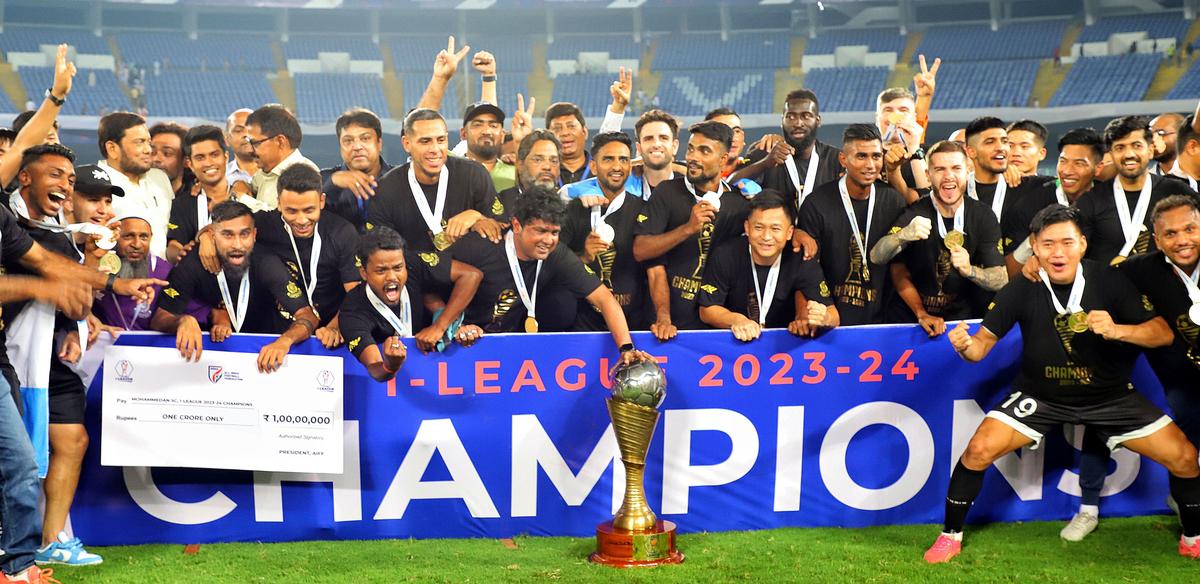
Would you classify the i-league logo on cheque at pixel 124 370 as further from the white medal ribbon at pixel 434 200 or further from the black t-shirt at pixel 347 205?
the white medal ribbon at pixel 434 200

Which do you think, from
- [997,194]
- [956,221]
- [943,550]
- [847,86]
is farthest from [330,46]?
[943,550]

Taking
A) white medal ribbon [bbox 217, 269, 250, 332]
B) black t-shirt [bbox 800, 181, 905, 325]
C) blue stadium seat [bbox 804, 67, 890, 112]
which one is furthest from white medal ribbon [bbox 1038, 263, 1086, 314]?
blue stadium seat [bbox 804, 67, 890, 112]

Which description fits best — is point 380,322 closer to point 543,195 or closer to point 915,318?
point 543,195

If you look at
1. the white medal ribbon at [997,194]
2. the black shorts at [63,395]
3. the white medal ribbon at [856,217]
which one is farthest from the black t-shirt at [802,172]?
the black shorts at [63,395]

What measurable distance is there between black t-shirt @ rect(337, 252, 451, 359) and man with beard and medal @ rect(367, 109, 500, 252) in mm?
185

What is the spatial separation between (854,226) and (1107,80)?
25.2 meters

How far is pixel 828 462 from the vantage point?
18.4 feet

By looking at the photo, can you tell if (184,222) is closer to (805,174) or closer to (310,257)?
(310,257)

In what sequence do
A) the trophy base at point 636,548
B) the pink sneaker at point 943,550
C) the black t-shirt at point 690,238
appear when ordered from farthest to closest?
the black t-shirt at point 690,238 → the pink sneaker at point 943,550 → the trophy base at point 636,548

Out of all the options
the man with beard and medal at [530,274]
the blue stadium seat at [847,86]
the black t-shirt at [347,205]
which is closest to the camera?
the man with beard and medal at [530,274]

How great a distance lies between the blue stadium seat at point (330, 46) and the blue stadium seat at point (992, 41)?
50.4ft

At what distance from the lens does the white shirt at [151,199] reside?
230 inches

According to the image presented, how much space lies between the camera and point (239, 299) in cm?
534

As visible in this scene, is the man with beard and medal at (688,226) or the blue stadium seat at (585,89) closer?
the man with beard and medal at (688,226)
